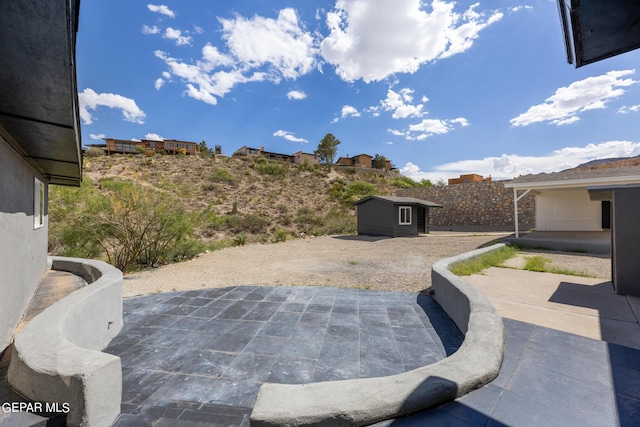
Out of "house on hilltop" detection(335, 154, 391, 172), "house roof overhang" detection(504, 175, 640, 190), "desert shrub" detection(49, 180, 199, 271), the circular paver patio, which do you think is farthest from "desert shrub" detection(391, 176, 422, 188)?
the circular paver patio

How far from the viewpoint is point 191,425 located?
1.76 metres

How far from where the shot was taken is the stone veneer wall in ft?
60.8

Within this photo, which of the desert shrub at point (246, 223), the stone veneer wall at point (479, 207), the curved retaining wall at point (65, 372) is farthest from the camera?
the stone veneer wall at point (479, 207)

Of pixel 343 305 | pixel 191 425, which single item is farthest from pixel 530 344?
pixel 191 425

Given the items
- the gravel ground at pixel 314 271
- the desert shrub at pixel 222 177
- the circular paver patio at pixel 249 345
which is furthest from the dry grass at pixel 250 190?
the circular paver patio at pixel 249 345

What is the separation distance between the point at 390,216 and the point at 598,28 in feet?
47.3

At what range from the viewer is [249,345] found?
2900 millimetres

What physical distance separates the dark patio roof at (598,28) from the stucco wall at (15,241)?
15.7 feet

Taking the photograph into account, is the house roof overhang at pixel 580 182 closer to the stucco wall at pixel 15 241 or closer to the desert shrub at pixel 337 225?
the desert shrub at pixel 337 225

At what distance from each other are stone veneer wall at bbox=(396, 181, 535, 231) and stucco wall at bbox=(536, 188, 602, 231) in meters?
3.03

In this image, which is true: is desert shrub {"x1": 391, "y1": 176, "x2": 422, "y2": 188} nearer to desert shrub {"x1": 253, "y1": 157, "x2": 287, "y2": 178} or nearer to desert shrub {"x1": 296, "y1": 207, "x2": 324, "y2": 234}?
desert shrub {"x1": 253, "y1": 157, "x2": 287, "y2": 178}

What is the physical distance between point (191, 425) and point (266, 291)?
3185 mm

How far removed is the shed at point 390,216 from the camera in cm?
1588

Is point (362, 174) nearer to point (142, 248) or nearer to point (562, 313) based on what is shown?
point (142, 248)
